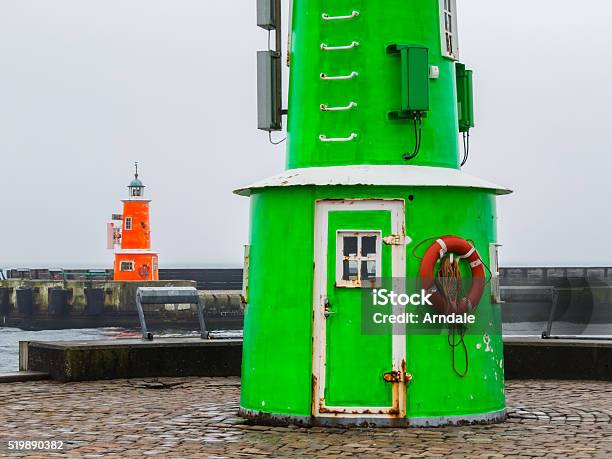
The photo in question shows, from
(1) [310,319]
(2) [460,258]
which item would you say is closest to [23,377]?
(1) [310,319]

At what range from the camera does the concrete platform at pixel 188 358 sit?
1406 cm

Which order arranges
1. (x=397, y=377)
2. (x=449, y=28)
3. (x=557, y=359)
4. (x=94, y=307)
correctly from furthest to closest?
1. (x=94, y=307)
2. (x=557, y=359)
3. (x=449, y=28)
4. (x=397, y=377)

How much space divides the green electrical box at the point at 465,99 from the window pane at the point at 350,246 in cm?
212

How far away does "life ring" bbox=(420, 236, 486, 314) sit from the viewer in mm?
10203

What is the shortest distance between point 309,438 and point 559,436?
7.34 feet

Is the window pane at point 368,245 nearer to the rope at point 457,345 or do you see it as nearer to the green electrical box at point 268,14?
the rope at point 457,345

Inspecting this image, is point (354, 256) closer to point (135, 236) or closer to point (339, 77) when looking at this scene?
point (339, 77)

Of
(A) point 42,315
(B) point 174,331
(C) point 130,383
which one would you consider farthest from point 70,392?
(A) point 42,315

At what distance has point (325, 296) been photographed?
33.4 feet

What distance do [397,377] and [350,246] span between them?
53.0 inches

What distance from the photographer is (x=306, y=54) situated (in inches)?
428

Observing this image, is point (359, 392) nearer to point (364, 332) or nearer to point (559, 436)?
point (364, 332)

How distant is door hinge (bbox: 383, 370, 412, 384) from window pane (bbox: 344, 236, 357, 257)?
1177 millimetres

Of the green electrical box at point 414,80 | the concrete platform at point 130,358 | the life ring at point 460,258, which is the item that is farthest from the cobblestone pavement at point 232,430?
the green electrical box at point 414,80
